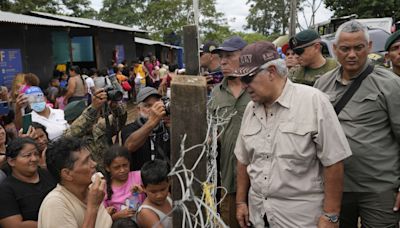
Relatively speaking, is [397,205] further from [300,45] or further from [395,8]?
[395,8]

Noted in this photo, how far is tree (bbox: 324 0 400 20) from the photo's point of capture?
22422 mm

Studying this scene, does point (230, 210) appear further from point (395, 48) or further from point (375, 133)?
point (395, 48)

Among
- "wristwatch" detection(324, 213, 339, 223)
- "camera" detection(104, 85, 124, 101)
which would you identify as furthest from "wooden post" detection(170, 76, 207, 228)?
"camera" detection(104, 85, 124, 101)

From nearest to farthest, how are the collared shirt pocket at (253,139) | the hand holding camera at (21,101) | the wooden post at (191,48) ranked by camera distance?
Answer: the collared shirt pocket at (253,139), the wooden post at (191,48), the hand holding camera at (21,101)

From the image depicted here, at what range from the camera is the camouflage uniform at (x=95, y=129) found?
126 inches

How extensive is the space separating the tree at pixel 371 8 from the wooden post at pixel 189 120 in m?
→ 23.6

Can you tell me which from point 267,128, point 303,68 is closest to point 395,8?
point 303,68

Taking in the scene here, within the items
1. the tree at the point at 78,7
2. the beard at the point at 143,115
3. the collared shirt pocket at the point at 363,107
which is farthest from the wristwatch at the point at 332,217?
the tree at the point at 78,7

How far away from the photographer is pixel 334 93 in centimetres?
243

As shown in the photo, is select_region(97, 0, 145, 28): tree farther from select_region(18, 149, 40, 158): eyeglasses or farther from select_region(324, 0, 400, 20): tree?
select_region(18, 149, 40, 158): eyeglasses

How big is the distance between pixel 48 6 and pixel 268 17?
1379 inches

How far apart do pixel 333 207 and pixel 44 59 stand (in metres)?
11.3

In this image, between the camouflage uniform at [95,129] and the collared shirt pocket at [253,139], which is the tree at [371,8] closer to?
the camouflage uniform at [95,129]

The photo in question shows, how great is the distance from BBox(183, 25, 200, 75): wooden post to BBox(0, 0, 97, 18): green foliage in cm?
2036
